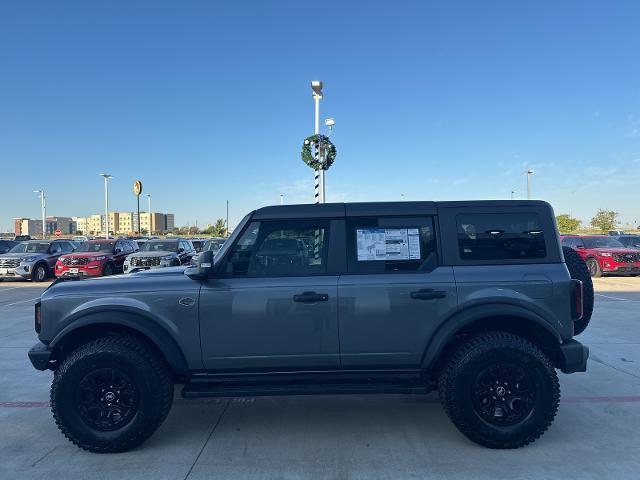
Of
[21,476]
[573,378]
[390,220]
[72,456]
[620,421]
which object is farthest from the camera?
[573,378]

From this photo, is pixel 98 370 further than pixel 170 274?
No

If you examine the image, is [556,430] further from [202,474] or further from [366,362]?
[202,474]

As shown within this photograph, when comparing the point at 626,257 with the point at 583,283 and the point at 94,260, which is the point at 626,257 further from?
the point at 94,260

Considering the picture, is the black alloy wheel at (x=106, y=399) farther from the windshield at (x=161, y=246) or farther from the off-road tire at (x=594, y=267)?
the off-road tire at (x=594, y=267)

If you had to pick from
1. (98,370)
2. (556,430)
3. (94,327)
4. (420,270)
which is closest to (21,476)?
(98,370)

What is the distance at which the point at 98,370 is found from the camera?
3.72 meters

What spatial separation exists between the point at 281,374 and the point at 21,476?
6.53ft

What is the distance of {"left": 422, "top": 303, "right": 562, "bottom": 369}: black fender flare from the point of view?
3.73 m

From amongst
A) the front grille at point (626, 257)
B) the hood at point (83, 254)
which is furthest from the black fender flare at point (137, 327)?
the front grille at point (626, 257)

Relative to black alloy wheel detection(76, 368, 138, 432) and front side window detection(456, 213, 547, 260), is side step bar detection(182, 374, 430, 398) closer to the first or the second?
black alloy wheel detection(76, 368, 138, 432)

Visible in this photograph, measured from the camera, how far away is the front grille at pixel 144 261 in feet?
49.1

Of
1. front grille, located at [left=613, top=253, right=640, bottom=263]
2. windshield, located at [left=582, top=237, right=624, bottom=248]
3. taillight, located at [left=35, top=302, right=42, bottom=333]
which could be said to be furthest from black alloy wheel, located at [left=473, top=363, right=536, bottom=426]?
windshield, located at [left=582, top=237, right=624, bottom=248]

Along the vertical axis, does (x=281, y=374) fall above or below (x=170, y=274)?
below

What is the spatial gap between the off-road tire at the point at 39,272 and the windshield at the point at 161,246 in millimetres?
4528
